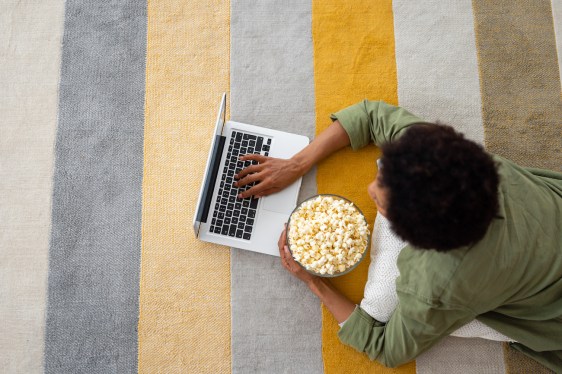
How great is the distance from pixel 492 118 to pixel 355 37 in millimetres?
578

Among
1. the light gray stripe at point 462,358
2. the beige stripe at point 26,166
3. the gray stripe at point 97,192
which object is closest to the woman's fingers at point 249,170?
the gray stripe at point 97,192

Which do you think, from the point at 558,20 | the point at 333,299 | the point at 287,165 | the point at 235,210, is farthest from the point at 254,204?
the point at 558,20

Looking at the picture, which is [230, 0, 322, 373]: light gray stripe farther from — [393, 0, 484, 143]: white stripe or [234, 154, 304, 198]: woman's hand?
[393, 0, 484, 143]: white stripe

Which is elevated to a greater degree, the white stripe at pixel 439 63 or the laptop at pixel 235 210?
the white stripe at pixel 439 63

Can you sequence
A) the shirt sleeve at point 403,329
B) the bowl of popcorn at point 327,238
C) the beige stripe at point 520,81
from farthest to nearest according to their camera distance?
the beige stripe at point 520,81, the bowl of popcorn at point 327,238, the shirt sleeve at point 403,329

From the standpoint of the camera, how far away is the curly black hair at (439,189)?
0.92 meters

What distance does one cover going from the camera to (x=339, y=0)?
65.7 inches

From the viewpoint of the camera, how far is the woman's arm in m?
1.47

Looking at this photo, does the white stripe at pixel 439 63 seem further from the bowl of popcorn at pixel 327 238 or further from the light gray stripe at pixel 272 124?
the bowl of popcorn at pixel 327 238

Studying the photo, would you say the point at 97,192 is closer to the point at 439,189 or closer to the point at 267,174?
the point at 267,174

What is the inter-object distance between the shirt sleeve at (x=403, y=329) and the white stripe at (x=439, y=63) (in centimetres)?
73

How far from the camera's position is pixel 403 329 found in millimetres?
1271

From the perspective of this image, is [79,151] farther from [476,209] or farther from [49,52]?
[476,209]

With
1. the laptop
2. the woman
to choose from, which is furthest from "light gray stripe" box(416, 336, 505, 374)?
the laptop
